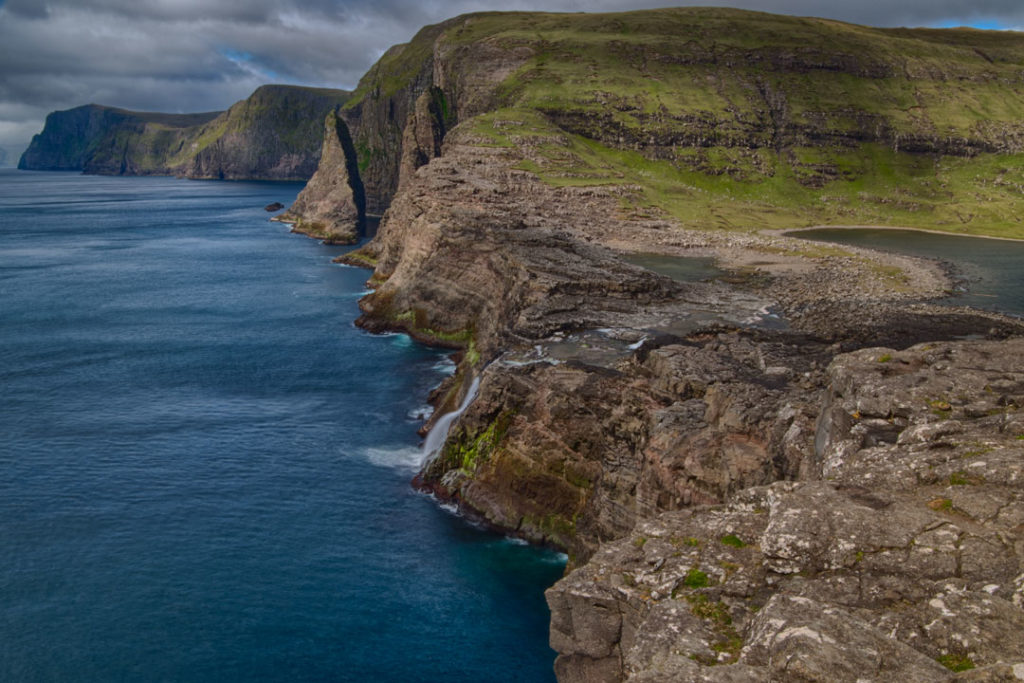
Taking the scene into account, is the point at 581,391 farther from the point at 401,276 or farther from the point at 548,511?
the point at 401,276

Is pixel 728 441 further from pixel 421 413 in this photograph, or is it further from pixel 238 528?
pixel 421 413

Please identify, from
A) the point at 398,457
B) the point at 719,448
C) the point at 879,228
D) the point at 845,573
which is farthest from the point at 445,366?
the point at 879,228

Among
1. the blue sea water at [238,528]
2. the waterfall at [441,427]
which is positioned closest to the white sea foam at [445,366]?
the blue sea water at [238,528]

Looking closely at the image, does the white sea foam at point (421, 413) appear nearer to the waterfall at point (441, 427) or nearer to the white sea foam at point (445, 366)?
the waterfall at point (441, 427)

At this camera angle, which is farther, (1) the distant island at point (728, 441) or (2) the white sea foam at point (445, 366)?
(2) the white sea foam at point (445, 366)

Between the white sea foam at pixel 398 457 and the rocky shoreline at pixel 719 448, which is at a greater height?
the rocky shoreline at pixel 719 448

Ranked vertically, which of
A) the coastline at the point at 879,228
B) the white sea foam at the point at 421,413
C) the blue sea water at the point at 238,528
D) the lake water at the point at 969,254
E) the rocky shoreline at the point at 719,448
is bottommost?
the blue sea water at the point at 238,528

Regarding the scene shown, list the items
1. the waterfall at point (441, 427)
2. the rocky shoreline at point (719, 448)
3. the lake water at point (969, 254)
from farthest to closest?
the lake water at point (969, 254) → the waterfall at point (441, 427) → the rocky shoreline at point (719, 448)
